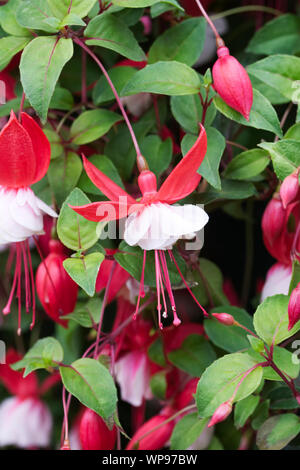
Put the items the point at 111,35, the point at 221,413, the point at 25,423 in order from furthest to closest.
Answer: the point at 25,423, the point at 111,35, the point at 221,413

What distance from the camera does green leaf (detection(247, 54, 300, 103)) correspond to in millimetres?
645

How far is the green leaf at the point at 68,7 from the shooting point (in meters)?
0.59

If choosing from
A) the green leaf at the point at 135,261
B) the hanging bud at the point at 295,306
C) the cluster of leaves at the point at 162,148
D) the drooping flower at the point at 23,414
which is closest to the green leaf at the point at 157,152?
the cluster of leaves at the point at 162,148

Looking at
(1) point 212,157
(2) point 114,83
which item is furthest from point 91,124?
(1) point 212,157

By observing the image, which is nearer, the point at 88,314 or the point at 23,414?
the point at 88,314

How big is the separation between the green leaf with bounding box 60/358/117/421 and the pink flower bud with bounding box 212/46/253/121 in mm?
291

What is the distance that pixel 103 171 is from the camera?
2.17 feet

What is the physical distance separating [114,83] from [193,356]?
0.34 m

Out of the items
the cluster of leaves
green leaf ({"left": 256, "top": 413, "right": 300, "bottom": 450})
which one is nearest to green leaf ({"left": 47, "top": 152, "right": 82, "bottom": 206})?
the cluster of leaves

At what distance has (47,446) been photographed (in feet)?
3.07

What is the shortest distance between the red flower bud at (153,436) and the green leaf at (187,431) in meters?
0.04

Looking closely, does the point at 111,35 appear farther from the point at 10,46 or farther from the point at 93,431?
the point at 93,431

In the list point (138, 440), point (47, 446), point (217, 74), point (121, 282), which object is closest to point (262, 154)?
point (217, 74)

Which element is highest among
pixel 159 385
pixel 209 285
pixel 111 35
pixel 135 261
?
pixel 111 35
